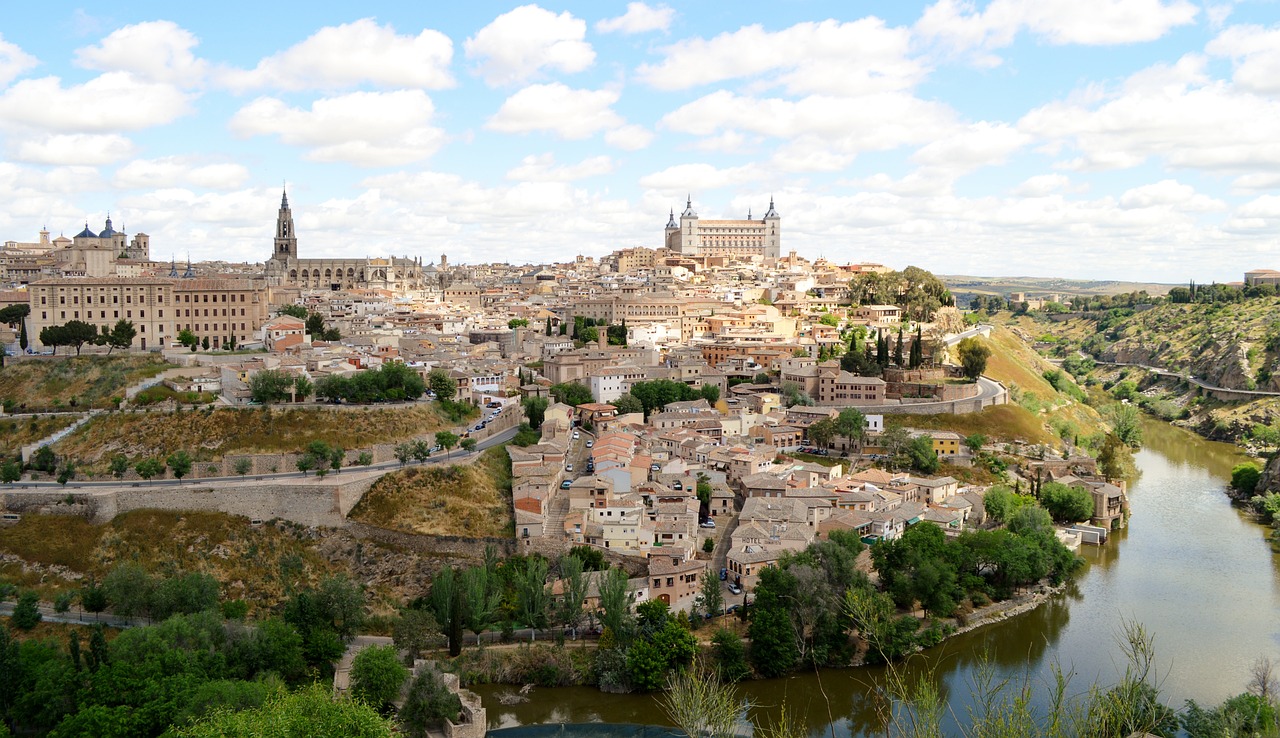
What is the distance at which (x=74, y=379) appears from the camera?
79.8 feet

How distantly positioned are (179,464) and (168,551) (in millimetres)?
2151

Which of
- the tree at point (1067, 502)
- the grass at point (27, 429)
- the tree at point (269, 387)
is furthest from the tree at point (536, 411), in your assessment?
the tree at point (1067, 502)

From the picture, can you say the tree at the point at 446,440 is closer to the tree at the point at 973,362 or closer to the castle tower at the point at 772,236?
the tree at the point at 973,362

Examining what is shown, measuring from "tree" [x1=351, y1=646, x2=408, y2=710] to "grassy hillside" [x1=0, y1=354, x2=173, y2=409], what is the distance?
12.1m

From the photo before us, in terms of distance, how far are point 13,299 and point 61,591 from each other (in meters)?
17.6

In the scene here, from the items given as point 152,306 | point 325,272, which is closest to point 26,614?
point 152,306

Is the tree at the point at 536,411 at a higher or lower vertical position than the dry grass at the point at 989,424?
higher

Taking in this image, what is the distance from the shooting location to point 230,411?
21.8 m

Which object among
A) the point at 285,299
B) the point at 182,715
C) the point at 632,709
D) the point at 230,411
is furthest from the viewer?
the point at 285,299

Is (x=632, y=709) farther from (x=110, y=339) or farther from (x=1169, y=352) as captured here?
(x=1169, y=352)

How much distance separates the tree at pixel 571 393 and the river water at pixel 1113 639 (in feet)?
40.5

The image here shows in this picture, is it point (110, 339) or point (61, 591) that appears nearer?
point (61, 591)

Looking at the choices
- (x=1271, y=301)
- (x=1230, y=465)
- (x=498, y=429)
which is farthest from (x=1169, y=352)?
(x=498, y=429)

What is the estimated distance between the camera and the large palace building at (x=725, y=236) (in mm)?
61219
